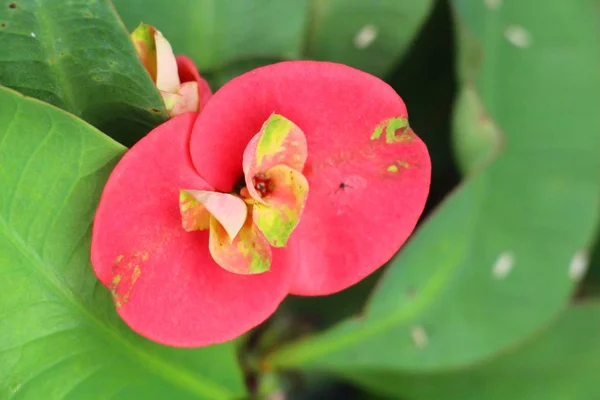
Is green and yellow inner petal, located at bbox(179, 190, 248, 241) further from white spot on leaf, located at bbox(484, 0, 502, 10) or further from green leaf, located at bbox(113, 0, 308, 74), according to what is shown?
white spot on leaf, located at bbox(484, 0, 502, 10)

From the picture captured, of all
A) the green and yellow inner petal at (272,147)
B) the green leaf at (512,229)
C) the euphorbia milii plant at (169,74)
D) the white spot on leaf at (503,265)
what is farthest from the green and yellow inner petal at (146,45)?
the white spot on leaf at (503,265)

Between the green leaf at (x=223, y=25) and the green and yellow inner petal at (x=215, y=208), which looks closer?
the green and yellow inner petal at (x=215, y=208)

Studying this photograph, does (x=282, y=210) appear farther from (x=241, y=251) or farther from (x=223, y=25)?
(x=223, y=25)

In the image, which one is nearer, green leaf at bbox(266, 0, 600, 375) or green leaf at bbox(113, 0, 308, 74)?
green leaf at bbox(113, 0, 308, 74)

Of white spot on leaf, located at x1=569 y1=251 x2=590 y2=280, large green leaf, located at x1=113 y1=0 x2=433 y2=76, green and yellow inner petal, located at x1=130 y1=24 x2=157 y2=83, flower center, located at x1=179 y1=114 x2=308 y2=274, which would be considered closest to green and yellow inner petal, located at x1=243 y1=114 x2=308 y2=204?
flower center, located at x1=179 y1=114 x2=308 y2=274

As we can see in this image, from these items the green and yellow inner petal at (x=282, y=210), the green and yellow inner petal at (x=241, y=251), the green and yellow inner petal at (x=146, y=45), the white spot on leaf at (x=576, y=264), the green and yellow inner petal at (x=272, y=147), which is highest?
the green and yellow inner petal at (x=146, y=45)

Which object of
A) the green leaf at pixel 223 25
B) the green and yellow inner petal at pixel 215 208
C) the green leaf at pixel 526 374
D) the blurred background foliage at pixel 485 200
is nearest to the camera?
the green and yellow inner petal at pixel 215 208

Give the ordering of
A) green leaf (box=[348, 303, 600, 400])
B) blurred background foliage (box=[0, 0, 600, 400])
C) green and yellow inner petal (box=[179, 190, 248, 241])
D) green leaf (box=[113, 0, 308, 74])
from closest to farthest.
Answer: green and yellow inner petal (box=[179, 190, 248, 241])
green leaf (box=[113, 0, 308, 74])
blurred background foliage (box=[0, 0, 600, 400])
green leaf (box=[348, 303, 600, 400])

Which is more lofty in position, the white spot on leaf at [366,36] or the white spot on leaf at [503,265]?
the white spot on leaf at [366,36]

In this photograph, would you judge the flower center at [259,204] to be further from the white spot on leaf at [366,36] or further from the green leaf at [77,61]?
the white spot on leaf at [366,36]
